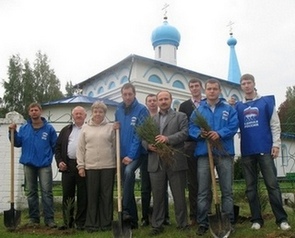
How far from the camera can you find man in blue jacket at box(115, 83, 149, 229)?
4.43 meters

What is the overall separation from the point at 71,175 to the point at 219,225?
6.87 ft

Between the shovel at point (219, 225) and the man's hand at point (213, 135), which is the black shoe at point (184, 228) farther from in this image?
the man's hand at point (213, 135)

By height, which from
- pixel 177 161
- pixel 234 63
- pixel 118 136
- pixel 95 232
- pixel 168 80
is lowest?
pixel 95 232

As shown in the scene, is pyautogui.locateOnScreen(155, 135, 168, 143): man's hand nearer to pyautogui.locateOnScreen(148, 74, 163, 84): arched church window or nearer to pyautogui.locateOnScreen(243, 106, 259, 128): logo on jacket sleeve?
pyautogui.locateOnScreen(243, 106, 259, 128): logo on jacket sleeve

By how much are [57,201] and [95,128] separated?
2831 mm

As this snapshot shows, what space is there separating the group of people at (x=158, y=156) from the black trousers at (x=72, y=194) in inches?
0.5

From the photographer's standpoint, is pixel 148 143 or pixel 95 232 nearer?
pixel 148 143

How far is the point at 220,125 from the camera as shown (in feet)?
13.2

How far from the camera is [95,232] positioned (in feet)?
14.5

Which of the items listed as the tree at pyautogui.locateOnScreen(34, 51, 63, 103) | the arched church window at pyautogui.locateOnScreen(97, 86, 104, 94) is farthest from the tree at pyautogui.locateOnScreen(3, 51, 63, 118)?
the arched church window at pyautogui.locateOnScreen(97, 86, 104, 94)

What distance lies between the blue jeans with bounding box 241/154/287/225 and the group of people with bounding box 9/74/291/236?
0.01 meters

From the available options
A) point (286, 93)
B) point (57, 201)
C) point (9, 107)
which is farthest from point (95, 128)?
point (286, 93)

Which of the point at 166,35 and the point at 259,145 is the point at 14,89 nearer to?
the point at 166,35

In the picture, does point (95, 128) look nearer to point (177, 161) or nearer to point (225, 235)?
point (177, 161)
